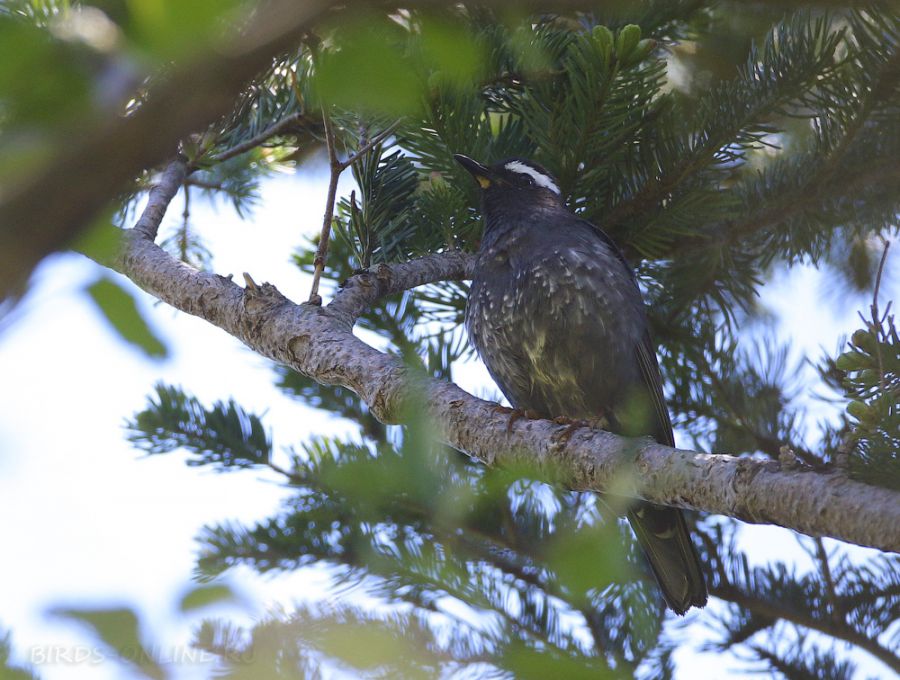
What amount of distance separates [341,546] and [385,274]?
93cm

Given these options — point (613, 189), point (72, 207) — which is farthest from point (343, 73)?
point (613, 189)

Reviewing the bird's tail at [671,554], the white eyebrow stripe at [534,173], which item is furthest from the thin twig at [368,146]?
the bird's tail at [671,554]

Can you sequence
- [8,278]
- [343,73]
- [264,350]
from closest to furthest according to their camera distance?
[8,278] < [343,73] < [264,350]

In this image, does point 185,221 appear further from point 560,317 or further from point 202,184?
point 560,317

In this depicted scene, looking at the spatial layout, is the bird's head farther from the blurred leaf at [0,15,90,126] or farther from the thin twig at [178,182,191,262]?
the blurred leaf at [0,15,90,126]

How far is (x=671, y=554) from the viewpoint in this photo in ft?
11.2

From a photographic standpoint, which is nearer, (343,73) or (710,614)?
(343,73)

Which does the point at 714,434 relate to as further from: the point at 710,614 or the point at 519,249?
the point at 519,249

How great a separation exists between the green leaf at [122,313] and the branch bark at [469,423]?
137 cm

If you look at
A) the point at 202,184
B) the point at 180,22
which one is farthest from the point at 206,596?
the point at 202,184

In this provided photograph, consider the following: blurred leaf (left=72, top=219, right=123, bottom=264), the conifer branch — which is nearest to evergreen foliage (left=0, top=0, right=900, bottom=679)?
the conifer branch

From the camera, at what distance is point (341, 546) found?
2990 mm

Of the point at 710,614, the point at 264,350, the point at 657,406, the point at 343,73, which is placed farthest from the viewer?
the point at 657,406

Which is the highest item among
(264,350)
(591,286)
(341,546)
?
(591,286)
